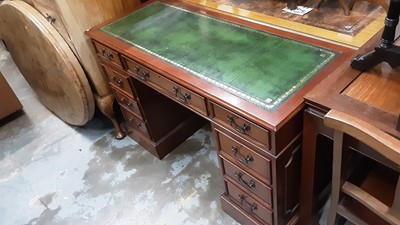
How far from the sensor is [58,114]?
2516mm

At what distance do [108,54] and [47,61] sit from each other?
0.54m

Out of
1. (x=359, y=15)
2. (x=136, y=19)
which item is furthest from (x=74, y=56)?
(x=359, y=15)

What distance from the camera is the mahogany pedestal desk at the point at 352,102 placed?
988 millimetres

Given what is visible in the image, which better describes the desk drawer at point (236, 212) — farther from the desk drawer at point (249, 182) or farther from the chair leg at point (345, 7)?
the chair leg at point (345, 7)

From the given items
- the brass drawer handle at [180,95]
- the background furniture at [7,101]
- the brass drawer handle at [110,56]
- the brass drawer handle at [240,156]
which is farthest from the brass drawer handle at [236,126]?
the background furniture at [7,101]

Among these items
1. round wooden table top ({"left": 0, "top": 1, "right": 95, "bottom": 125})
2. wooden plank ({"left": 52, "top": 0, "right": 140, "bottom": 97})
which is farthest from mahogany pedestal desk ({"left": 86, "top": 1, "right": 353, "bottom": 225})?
round wooden table top ({"left": 0, "top": 1, "right": 95, "bottom": 125})

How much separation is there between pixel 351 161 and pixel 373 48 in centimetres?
40

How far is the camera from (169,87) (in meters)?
1.48

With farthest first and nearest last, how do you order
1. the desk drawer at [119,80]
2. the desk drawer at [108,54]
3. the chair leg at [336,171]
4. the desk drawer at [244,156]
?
1. the desk drawer at [119,80]
2. the desk drawer at [108,54]
3. the desk drawer at [244,156]
4. the chair leg at [336,171]

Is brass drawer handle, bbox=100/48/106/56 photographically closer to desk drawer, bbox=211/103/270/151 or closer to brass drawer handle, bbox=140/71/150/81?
brass drawer handle, bbox=140/71/150/81

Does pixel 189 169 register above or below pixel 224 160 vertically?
below

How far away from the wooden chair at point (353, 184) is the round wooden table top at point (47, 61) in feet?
4.88

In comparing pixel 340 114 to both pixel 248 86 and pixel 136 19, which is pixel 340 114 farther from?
pixel 136 19

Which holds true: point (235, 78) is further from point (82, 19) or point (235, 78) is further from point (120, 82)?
point (82, 19)
